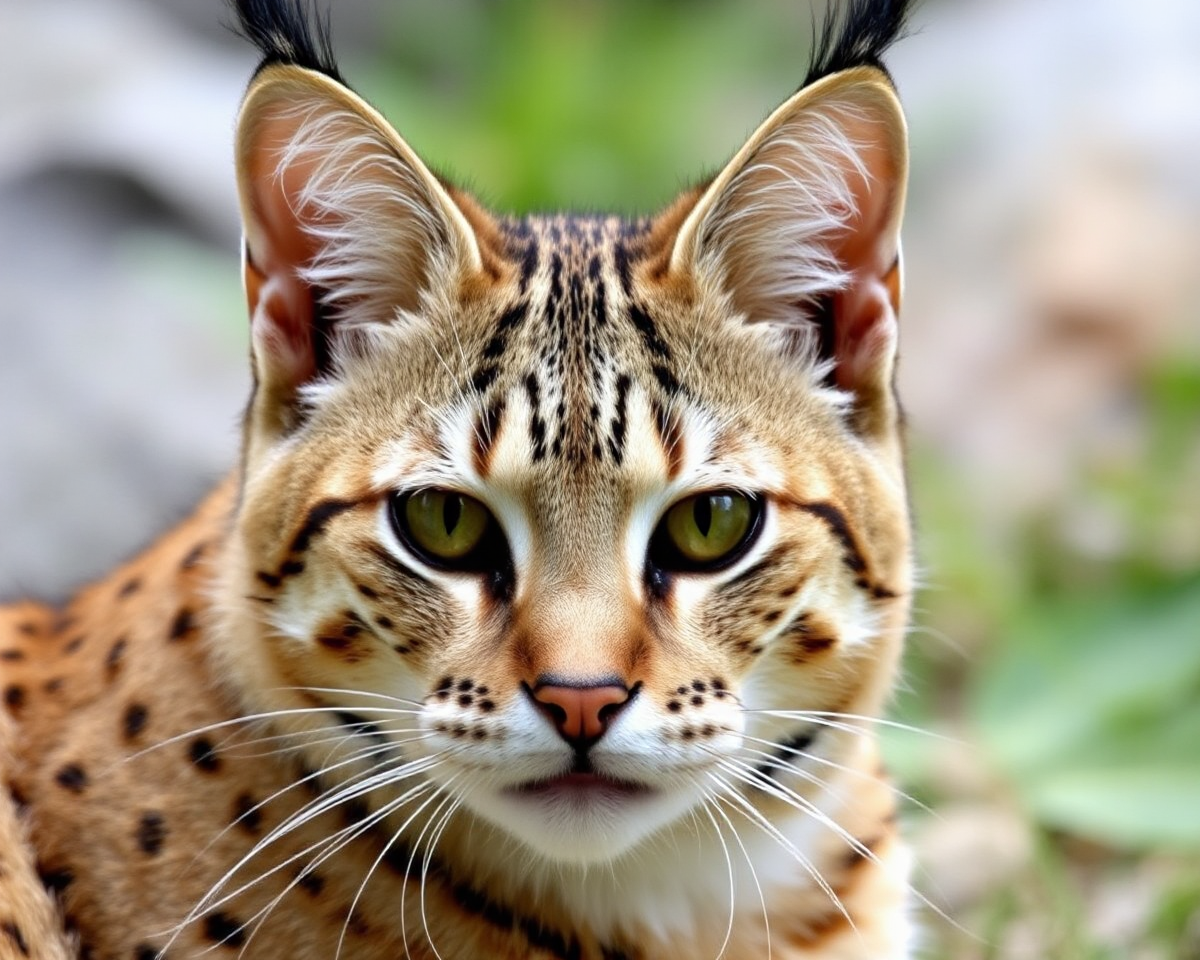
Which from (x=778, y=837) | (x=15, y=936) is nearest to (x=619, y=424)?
(x=778, y=837)

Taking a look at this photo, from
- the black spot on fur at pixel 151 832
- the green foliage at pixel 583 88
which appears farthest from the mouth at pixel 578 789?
the green foliage at pixel 583 88

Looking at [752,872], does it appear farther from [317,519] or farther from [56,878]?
[56,878]

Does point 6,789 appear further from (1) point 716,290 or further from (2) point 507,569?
(1) point 716,290

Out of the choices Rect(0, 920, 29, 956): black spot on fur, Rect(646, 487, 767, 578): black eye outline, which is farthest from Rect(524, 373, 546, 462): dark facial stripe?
Rect(0, 920, 29, 956): black spot on fur

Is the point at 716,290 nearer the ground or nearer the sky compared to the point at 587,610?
nearer the sky

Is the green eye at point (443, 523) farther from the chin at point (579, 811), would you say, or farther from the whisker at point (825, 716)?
the whisker at point (825, 716)

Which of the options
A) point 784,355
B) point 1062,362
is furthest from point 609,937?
point 1062,362

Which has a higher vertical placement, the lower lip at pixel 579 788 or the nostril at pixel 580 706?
the nostril at pixel 580 706

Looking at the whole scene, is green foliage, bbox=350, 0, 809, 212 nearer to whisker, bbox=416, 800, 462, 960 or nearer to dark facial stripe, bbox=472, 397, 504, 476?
dark facial stripe, bbox=472, 397, 504, 476
